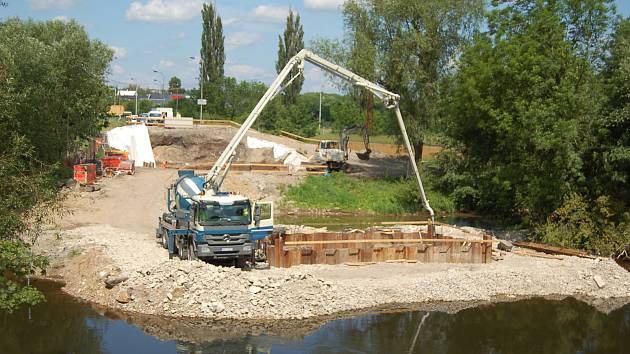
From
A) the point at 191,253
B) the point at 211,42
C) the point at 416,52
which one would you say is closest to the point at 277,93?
the point at 191,253

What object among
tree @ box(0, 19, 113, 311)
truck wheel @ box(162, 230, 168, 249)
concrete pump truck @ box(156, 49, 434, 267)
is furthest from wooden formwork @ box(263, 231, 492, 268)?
tree @ box(0, 19, 113, 311)

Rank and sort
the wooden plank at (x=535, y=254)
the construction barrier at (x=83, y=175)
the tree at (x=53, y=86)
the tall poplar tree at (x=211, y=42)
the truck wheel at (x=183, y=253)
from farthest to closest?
the tall poplar tree at (x=211, y=42), the construction barrier at (x=83, y=175), the tree at (x=53, y=86), the wooden plank at (x=535, y=254), the truck wheel at (x=183, y=253)

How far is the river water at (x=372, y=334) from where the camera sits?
19.2m

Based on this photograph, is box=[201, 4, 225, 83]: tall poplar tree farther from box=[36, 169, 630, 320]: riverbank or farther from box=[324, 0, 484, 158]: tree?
box=[36, 169, 630, 320]: riverbank

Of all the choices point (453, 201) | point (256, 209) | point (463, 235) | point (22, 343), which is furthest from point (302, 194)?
point (22, 343)

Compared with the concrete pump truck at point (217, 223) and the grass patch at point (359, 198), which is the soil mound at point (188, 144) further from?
the concrete pump truck at point (217, 223)

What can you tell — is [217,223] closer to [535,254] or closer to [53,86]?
[535,254]

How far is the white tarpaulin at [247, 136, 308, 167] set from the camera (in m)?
59.7

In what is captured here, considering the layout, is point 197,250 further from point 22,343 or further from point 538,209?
point 538,209

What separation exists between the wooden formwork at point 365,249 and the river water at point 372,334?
5.03 metres

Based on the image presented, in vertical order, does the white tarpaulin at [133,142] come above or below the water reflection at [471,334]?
above

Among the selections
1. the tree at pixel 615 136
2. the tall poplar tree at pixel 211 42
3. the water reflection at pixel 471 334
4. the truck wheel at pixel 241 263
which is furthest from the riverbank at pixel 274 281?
the tall poplar tree at pixel 211 42

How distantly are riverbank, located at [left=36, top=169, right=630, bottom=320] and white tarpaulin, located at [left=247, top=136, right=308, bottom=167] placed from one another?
85.3 feet

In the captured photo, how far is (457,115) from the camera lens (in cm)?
4009
